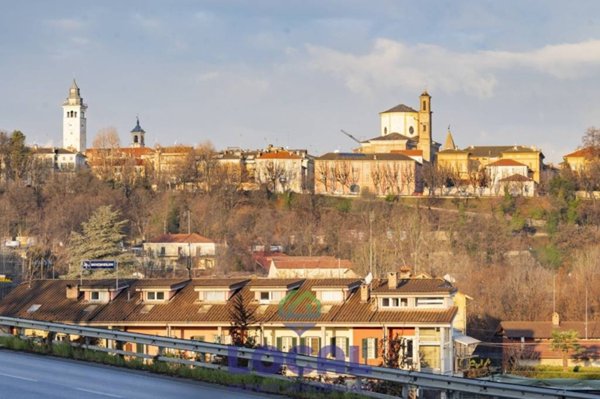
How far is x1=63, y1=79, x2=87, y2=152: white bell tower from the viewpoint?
17488cm

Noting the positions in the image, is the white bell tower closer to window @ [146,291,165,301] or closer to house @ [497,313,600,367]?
house @ [497,313,600,367]

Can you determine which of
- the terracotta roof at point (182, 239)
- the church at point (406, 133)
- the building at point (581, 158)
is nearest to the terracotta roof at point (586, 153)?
the building at point (581, 158)

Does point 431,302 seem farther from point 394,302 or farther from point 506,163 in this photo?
point 506,163

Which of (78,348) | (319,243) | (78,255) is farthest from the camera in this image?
(319,243)

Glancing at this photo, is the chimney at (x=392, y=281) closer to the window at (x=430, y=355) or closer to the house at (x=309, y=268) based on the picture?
the window at (x=430, y=355)

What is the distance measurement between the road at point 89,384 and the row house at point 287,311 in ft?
50.6

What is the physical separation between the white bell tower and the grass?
157m

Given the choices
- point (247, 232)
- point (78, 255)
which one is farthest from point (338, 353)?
point (247, 232)

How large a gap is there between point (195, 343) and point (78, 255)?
4987cm

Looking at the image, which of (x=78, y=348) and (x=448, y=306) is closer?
(x=78, y=348)

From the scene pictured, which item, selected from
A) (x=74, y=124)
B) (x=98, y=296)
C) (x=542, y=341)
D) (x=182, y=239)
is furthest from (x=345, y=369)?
(x=74, y=124)

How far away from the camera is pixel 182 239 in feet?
317

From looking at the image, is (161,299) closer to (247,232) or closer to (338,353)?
(338,353)

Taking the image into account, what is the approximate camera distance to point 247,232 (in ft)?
334
